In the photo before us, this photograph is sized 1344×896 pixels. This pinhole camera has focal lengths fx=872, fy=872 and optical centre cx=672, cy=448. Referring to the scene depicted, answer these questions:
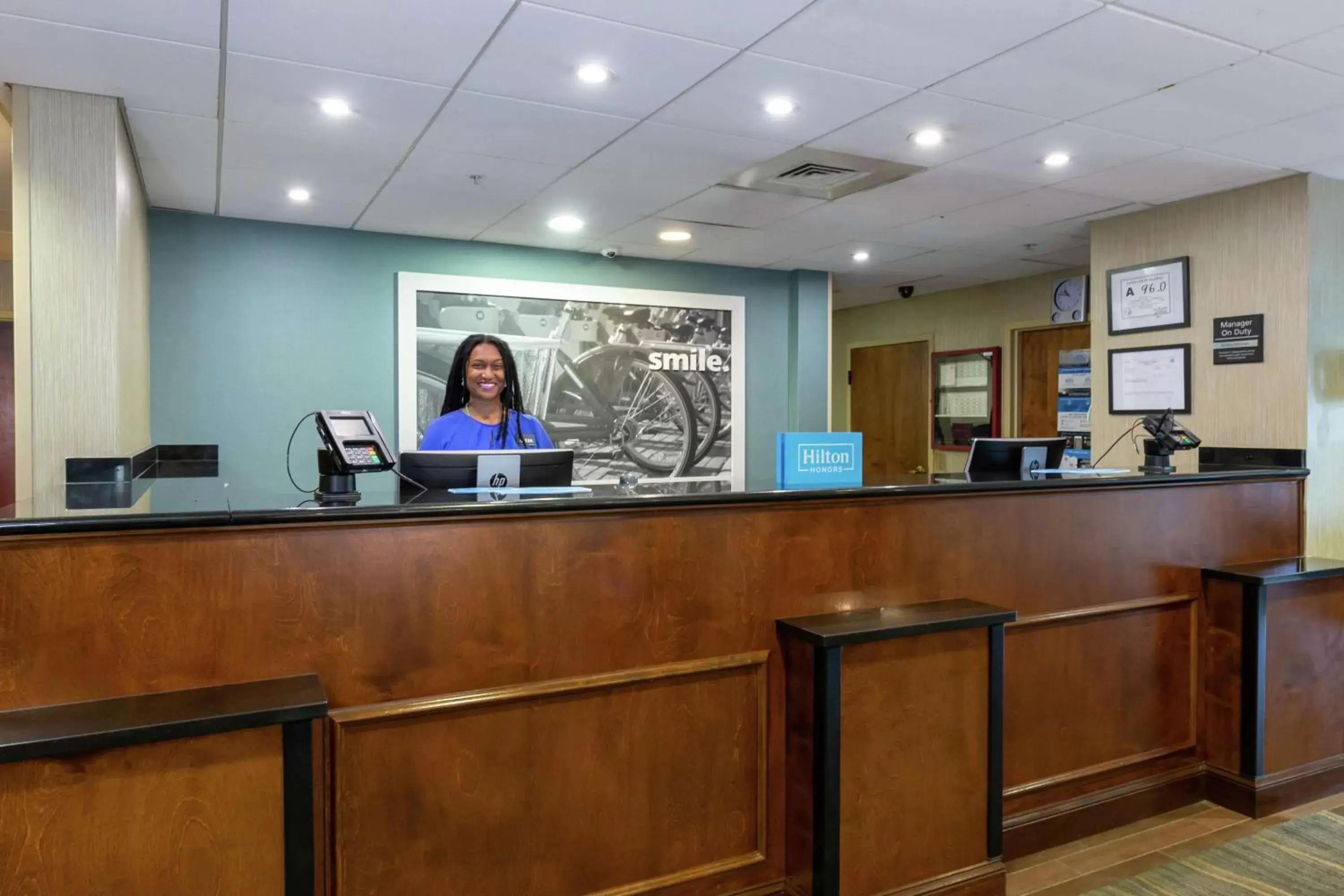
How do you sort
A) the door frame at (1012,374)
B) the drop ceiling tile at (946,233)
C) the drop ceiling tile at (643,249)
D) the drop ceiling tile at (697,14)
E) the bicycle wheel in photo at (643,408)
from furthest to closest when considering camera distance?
1. the door frame at (1012,374)
2. the bicycle wheel in photo at (643,408)
3. the drop ceiling tile at (643,249)
4. the drop ceiling tile at (946,233)
5. the drop ceiling tile at (697,14)

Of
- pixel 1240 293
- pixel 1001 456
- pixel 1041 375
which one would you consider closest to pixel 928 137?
pixel 1001 456

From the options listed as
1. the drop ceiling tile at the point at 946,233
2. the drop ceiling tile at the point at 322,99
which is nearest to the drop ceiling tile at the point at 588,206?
the drop ceiling tile at the point at 322,99

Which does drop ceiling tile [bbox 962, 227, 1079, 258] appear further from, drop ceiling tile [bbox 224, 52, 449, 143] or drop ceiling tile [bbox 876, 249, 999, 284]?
drop ceiling tile [bbox 224, 52, 449, 143]

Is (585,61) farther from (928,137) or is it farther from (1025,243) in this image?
(1025,243)

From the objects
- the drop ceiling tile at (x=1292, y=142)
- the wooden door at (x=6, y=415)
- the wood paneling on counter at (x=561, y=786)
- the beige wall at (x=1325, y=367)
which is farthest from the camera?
the wooden door at (x=6, y=415)

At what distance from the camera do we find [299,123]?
11.3 feet

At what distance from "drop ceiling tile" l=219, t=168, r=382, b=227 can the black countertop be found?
186 centimetres

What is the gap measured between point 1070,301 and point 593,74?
506cm

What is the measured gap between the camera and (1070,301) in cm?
675

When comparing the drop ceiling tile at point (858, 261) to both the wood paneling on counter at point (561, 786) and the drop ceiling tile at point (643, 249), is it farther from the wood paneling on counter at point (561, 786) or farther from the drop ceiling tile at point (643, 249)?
the wood paneling on counter at point (561, 786)

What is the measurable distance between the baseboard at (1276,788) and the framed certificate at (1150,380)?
6.49 feet

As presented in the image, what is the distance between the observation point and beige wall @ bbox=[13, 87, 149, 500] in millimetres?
3180

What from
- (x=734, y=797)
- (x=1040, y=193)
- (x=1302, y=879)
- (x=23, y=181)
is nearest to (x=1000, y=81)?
(x=1040, y=193)

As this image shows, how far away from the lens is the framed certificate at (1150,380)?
4.72 metres
